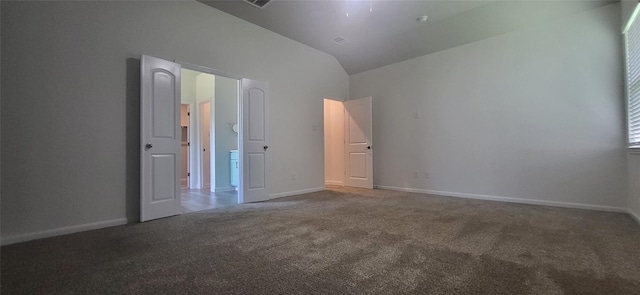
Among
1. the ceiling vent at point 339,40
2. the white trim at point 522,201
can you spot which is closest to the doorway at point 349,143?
the white trim at point 522,201

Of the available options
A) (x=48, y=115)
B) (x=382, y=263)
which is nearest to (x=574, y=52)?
(x=382, y=263)

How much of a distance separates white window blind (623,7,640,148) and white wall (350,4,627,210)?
139 millimetres

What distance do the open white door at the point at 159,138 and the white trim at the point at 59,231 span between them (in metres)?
0.29

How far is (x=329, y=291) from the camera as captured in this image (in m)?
1.46

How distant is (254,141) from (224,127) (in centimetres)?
188

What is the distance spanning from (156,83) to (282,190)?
2.62 meters

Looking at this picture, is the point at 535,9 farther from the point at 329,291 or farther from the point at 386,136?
the point at 329,291

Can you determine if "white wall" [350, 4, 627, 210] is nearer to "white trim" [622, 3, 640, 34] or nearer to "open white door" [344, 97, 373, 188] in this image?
"white trim" [622, 3, 640, 34]

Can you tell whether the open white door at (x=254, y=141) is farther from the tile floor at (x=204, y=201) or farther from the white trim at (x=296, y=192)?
the tile floor at (x=204, y=201)

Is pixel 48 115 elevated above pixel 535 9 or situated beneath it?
situated beneath

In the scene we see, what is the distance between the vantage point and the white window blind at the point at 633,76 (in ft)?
9.41

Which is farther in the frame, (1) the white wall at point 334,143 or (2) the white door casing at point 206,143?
(1) the white wall at point 334,143

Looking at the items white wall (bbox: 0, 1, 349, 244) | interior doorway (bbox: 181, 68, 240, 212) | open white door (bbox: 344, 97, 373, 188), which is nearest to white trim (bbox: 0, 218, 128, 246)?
white wall (bbox: 0, 1, 349, 244)

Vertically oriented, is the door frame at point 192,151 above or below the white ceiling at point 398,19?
below
